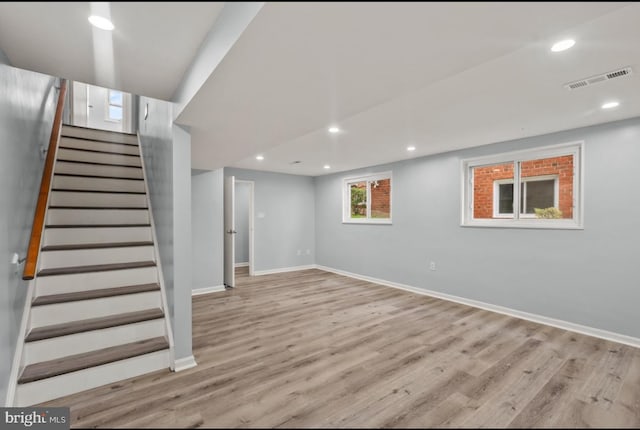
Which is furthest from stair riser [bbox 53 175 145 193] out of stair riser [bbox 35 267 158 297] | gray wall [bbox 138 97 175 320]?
stair riser [bbox 35 267 158 297]

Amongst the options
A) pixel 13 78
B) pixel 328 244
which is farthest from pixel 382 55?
pixel 328 244

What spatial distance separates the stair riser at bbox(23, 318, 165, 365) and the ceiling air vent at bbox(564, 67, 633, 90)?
3.73 m

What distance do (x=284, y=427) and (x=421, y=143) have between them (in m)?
3.49

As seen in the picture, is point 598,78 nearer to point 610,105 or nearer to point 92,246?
point 610,105

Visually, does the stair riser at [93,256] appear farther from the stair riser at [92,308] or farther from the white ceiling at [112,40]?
the white ceiling at [112,40]

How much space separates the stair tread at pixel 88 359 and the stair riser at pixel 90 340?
0.11 ft

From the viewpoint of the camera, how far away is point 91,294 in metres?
2.35

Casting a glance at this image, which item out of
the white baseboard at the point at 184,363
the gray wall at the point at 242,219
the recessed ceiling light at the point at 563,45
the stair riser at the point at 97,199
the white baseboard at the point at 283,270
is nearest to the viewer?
the recessed ceiling light at the point at 563,45

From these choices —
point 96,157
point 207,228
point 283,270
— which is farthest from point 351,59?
point 283,270

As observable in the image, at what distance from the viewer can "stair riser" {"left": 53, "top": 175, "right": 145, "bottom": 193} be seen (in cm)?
325

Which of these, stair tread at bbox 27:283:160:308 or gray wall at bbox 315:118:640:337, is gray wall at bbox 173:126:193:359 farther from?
gray wall at bbox 315:118:640:337

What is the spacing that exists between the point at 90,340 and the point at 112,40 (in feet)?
6.80

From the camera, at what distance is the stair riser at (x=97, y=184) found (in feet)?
10.7

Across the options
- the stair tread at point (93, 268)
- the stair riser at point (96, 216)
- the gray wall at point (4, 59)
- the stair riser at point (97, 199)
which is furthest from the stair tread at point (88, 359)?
the gray wall at point (4, 59)
